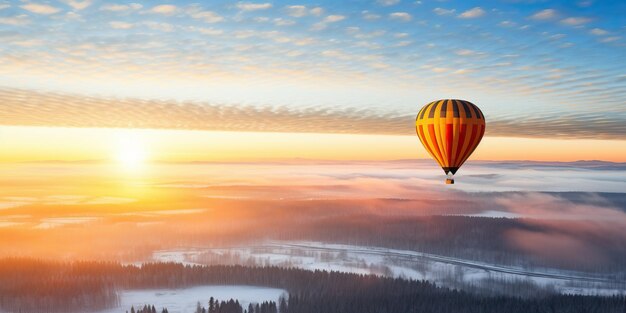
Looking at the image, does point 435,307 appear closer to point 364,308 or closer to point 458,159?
point 364,308

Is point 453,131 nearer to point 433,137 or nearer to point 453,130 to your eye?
point 453,130

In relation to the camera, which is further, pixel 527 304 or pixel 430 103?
pixel 527 304

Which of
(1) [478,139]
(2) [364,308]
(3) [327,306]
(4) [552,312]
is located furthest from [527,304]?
(1) [478,139]

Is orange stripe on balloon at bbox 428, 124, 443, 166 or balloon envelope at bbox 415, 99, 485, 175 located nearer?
balloon envelope at bbox 415, 99, 485, 175

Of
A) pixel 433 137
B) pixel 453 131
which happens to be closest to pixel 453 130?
pixel 453 131

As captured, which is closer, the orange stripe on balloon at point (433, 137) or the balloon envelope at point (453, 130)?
the balloon envelope at point (453, 130)
